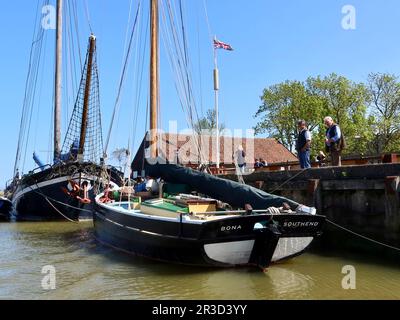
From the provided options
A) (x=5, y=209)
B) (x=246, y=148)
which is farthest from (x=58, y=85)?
(x=246, y=148)

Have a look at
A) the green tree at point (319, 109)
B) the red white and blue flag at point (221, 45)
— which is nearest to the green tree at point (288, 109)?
the green tree at point (319, 109)

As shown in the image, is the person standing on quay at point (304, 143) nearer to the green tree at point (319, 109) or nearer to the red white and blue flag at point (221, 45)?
the red white and blue flag at point (221, 45)

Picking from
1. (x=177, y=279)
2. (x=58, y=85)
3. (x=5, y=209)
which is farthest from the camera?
(x=58, y=85)

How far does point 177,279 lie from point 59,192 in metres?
12.6

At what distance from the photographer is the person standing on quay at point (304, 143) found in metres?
13.3

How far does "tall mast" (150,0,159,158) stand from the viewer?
1444 cm

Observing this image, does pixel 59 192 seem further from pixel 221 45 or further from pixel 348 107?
pixel 348 107

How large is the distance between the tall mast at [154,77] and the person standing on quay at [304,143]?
4356 mm

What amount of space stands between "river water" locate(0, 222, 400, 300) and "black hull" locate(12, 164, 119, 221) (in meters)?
8.05

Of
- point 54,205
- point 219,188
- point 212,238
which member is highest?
point 219,188

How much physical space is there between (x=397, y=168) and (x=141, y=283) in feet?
20.5

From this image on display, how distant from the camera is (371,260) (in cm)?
1027

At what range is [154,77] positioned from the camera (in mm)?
15055
